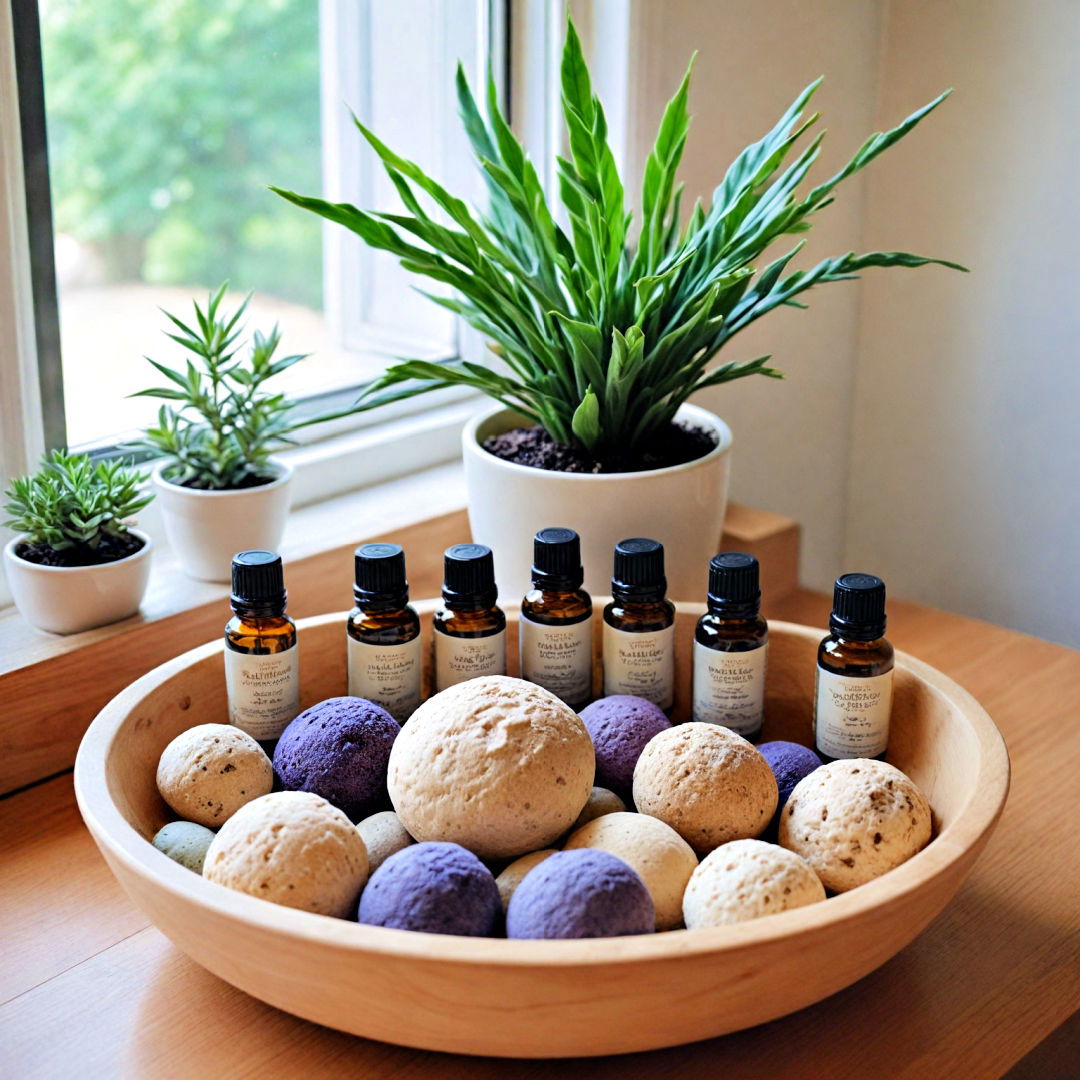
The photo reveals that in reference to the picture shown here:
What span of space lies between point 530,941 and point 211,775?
0.24 metres

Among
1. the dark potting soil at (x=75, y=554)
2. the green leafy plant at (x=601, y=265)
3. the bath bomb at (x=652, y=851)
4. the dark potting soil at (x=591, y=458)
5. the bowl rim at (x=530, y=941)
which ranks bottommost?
the bath bomb at (x=652, y=851)

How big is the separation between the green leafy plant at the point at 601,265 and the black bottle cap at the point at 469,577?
0.14 metres

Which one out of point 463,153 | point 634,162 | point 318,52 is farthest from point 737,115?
point 318,52

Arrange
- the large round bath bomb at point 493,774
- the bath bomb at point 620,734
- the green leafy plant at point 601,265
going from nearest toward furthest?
the large round bath bomb at point 493,774 < the bath bomb at point 620,734 < the green leafy plant at point 601,265

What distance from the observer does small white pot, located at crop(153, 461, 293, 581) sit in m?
0.91

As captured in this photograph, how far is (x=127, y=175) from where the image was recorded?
1136 millimetres

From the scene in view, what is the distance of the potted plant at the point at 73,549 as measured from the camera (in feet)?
2.73

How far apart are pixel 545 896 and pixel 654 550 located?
0.26 meters

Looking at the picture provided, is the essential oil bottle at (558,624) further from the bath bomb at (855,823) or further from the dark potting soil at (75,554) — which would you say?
the dark potting soil at (75,554)

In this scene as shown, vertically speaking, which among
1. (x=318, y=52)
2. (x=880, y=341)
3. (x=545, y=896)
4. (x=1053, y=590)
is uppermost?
(x=318, y=52)

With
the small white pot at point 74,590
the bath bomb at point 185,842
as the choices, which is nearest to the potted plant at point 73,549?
the small white pot at point 74,590

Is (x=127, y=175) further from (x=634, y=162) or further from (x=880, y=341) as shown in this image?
(x=880, y=341)

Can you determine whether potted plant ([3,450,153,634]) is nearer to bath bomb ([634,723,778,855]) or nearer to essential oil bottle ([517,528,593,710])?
essential oil bottle ([517,528,593,710])

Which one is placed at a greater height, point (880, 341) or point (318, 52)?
point (318, 52)
